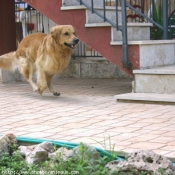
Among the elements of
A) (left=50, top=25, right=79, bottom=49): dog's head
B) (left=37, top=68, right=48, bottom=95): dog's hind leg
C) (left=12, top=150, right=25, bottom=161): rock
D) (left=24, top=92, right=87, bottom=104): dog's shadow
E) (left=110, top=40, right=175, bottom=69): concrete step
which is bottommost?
(left=12, top=150, right=25, bottom=161): rock

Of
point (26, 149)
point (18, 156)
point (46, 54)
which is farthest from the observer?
point (46, 54)

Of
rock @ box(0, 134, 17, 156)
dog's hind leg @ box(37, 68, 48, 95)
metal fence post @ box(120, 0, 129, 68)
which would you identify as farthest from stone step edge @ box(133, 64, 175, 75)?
rock @ box(0, 134, 17, 156)

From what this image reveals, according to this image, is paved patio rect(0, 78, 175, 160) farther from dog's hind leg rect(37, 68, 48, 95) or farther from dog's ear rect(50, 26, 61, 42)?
dog's ear rect(50, 26, 61, 42)

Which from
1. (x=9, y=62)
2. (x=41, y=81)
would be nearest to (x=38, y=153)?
(x=41, y=81)

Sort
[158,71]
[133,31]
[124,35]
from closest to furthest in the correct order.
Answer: [158,71], [124,35], [133,31]

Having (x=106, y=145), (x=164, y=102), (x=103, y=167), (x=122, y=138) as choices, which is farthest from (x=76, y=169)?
(x=164, y=102)

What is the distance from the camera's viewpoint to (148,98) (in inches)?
262

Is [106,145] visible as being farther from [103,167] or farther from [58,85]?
[58,85]

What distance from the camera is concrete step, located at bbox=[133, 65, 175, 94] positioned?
685 cm

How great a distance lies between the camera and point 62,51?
7.46m

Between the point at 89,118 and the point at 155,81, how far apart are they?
1.55 m

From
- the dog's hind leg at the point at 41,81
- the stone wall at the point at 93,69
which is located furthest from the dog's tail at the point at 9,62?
the stone wall at the point at 93,69

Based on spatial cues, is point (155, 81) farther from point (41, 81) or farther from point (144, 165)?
point (144, 165)

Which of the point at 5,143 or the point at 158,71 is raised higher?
the point at 158,71
